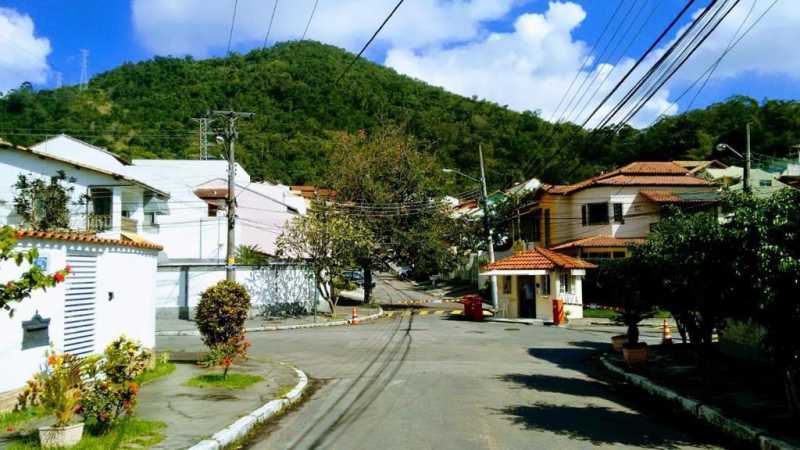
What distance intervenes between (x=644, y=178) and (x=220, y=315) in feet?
109

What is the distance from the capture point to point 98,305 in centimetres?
1205

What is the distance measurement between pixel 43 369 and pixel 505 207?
47.5 metres

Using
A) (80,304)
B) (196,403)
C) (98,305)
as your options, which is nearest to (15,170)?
(98,305)

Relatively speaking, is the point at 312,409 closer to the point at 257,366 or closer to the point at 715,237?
A: the point at 257,366

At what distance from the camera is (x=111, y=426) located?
8062 millimetres

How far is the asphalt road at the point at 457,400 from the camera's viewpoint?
855 centimetres

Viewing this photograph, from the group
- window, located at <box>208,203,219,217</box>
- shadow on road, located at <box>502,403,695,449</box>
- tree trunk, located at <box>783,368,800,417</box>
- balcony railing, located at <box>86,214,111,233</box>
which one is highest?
window, located at <box>208,203,219,217</box>

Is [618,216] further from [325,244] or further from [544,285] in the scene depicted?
[325,244]

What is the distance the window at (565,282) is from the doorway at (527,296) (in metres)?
1.73

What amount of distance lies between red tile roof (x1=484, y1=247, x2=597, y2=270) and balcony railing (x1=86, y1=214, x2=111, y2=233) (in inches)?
770

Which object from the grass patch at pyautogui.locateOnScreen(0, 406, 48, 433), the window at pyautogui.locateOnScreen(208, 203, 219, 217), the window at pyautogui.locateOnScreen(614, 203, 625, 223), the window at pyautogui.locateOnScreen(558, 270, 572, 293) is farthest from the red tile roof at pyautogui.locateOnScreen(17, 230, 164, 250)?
the window at pyautogui.locateOnScreen(614, 203, 625, 223)

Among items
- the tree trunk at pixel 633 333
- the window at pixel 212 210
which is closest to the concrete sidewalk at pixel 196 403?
the tree trunk at pixel 633 333

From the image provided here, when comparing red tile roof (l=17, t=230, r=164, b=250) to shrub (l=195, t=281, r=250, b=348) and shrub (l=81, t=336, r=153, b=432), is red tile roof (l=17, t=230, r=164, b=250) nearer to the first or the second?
shrub (l=195, t=281, r=250, b=348)

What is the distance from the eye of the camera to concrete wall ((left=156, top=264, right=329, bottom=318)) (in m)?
30.8
